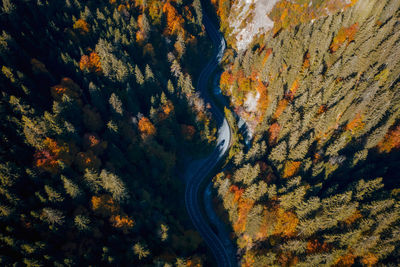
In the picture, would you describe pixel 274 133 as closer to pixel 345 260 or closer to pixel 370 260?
pixel 345 260

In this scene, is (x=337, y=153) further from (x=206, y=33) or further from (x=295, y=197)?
(x=206, y=33)

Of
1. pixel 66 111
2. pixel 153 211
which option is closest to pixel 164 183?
pixel 153 211

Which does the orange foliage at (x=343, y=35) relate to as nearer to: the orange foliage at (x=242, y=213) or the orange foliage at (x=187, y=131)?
the orange foliage at (x=187, y=131)

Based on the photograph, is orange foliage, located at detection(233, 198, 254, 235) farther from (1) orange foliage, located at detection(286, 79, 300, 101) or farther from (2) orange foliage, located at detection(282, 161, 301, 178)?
(1) orange foliage, located at detection(286, 79, 300, 101)

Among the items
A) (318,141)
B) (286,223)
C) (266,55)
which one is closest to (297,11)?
(266,55)

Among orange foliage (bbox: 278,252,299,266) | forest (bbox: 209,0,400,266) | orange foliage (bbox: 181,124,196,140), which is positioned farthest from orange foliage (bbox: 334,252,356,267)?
orange foliage (bbox: 181,124,196,140)
